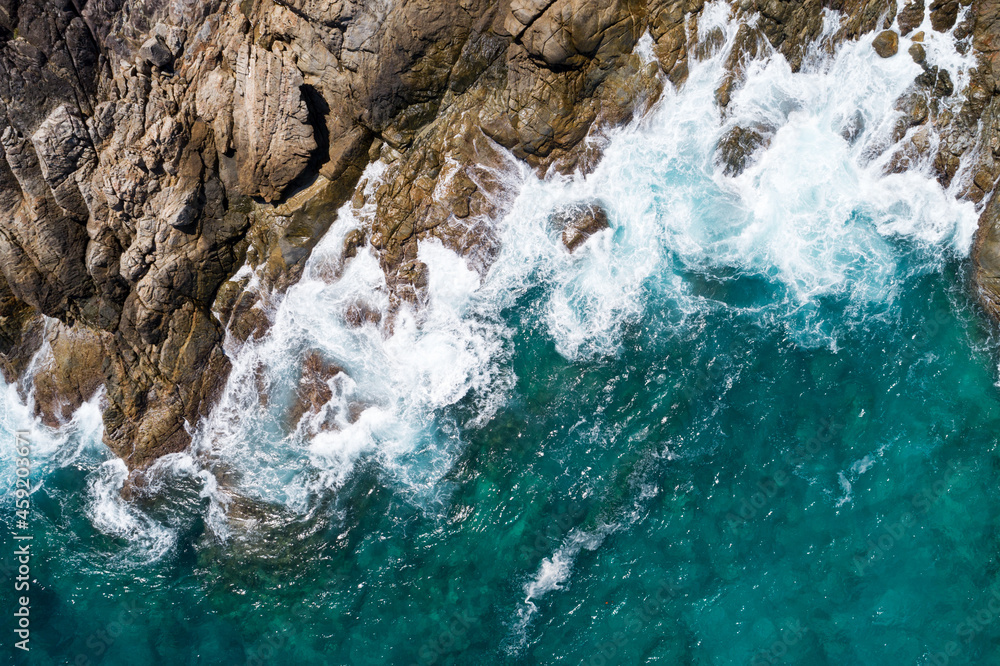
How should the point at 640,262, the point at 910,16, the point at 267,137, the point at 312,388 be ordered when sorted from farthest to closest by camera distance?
the point at 312,388, the point at 640,262, the point at 267,137, the point at 910,16

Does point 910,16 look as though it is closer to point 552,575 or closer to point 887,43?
point 887,43

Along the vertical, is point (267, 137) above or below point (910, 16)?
below

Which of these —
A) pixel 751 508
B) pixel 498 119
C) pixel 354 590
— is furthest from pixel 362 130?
pixel 751 508

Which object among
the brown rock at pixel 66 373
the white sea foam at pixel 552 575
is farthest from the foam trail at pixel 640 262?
the brown rock at pixel 66 373

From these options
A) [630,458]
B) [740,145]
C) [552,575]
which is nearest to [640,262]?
[740,145]

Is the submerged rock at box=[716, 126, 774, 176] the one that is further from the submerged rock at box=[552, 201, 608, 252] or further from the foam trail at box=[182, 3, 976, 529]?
the submerged rock at box=[552, 201, 608, 252]

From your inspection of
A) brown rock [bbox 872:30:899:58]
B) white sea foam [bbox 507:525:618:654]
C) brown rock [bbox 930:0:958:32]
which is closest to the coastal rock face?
brown rock [bbox 930:0:958:32]

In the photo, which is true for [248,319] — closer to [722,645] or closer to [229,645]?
[229,645]
